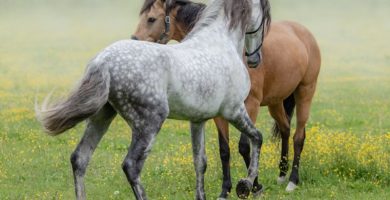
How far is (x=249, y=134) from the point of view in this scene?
7.71m

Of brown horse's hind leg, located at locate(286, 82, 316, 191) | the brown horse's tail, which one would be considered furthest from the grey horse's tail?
the brown horse's tail

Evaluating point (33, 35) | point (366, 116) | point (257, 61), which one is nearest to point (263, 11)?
point (257, 61)

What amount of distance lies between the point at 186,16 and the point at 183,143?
487 cm

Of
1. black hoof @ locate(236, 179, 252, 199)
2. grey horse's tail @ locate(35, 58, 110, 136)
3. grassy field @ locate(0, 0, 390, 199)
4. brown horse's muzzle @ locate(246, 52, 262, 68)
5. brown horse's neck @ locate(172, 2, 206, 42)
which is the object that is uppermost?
grey horse's tail @ locate(35, 58, 110, 136)

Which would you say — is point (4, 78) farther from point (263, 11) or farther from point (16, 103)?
point (263, 11)

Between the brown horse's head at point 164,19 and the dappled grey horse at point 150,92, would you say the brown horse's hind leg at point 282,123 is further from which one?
the dappled grey horse at point 150,92

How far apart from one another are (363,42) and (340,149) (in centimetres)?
3419

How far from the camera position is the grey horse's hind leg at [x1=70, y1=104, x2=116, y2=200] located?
6.64m

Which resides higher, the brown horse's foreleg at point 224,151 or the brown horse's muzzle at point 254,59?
the brown horse's muzzle at point 254,59

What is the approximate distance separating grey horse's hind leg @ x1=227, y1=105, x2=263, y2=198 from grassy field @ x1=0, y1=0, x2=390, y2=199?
1.25m

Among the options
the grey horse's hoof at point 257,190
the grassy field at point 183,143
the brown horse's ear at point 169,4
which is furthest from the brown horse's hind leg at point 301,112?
the brown horse's ear at point 169,4

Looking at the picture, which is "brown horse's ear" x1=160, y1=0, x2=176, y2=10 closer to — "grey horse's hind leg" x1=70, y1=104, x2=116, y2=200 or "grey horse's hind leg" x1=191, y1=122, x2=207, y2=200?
"grey horse's hind leg" x1=191, y1=122, x2=207, y2=200

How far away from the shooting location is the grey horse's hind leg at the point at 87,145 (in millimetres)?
6637

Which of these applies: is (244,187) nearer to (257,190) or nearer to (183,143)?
(257,190)
